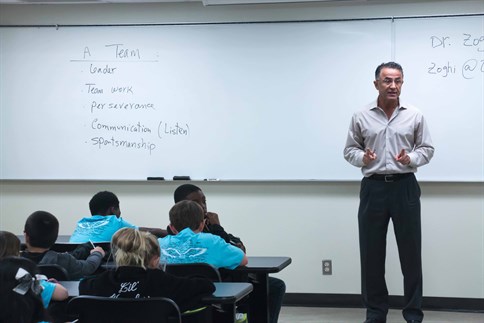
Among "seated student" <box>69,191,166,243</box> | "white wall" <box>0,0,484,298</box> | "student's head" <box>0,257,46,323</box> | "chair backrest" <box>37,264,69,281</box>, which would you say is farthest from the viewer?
"white wall" <box>0,0,484,298</box>

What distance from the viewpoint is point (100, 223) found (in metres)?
4.73

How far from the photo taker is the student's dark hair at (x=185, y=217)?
13.2 feet

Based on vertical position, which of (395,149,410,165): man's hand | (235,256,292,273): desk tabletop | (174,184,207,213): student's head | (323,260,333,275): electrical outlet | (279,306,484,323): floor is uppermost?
(395,149,410,165): man's hand

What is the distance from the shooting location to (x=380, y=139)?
501 cm

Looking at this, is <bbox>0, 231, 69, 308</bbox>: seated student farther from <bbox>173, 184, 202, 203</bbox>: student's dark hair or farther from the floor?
the floor

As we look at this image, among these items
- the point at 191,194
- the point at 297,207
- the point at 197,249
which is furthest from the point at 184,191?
the point at 297,207

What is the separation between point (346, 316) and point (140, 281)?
10.3 feet

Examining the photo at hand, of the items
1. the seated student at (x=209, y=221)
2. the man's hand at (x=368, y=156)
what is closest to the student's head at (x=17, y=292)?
the seated student at (x=209, y=221)

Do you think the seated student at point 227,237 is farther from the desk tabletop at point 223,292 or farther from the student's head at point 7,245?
the student's head at point 7,245

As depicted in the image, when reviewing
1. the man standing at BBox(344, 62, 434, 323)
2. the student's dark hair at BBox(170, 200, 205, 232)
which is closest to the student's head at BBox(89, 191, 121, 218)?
the student's dark hair at BBox(170, 200, 205, 232)

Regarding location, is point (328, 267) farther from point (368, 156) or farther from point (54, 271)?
point (54, 271)

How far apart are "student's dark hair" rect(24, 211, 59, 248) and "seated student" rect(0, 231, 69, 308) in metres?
0.63

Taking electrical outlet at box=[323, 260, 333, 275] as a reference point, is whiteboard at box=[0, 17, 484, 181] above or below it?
above

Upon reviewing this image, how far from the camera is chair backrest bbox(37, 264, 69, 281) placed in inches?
144
